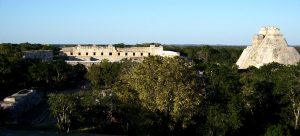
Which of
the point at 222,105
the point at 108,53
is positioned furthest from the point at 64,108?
the point at 108,53

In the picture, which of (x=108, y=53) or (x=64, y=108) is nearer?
(x=64, y=108)

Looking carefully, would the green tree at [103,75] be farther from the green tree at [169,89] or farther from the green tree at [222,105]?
the green tree at [169,89]

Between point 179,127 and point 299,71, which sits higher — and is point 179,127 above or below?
below

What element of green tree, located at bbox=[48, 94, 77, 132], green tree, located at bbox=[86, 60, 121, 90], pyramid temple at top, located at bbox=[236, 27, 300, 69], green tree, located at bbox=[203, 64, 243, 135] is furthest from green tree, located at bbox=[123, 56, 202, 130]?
pyramid temple at top, located at bbox=[236, 27, 300, 69]

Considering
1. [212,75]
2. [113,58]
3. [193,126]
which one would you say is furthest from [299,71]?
[113,58]

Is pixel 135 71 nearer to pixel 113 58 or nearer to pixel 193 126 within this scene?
pixel 193 126

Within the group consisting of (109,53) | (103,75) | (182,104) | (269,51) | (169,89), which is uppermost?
(269,51)

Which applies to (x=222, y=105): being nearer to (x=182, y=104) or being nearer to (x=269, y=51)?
(x=182, y=104)

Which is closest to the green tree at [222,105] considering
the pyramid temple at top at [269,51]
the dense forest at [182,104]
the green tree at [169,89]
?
the dense forest at [182,104]
